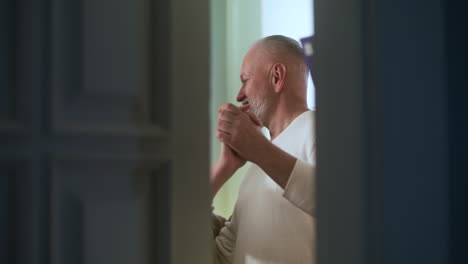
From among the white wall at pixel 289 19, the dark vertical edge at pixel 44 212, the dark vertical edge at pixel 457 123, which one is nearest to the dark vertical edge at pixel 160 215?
the dark vertical edge at pixel 44 212

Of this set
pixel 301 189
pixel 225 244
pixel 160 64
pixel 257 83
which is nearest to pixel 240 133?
pixel 301 189

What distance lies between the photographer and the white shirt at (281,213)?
1.27 meters

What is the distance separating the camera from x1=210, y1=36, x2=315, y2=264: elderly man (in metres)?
1.34

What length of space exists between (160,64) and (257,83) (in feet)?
3.58

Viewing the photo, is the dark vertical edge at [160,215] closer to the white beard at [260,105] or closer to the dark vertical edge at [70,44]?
the dark vertical edge at [70,44]

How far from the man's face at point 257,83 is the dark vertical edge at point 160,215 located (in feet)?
3.61

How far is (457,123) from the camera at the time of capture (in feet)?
2.20

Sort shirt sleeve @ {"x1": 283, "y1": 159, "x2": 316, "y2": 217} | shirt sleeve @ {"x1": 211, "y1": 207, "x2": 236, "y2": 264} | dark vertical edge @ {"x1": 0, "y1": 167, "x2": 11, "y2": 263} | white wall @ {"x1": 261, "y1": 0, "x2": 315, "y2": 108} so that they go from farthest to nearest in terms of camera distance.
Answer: white wall @ {"x1": 261, "y1": 0, "x2": 315, "y2": 108}
shirt sleeve @ {"x1": 211, "y1": 207, "x2": 236, "y2": 264}
shirt sleeve @ {"x1": 283, "y1": 159, "x2": 316, "y2": 217}
dark vertical edge @ {"x1": 0, "y1": 167, "x2": 11, "y2": 263}

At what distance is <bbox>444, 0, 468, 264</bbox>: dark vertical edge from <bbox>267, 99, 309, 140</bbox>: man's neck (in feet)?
3.33

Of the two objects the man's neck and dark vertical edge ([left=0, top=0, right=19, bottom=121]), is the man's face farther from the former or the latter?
dark vertical edge ([left=0, top=0, right=19, bottom=121])

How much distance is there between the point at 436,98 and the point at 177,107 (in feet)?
1.18

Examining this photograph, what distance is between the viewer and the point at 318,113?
69 cm

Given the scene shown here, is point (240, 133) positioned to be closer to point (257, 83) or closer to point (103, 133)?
point (257, 83)

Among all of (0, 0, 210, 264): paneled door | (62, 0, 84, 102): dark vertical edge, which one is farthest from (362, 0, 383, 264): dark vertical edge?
(62, 0, 84, 102): dark vertical edge
